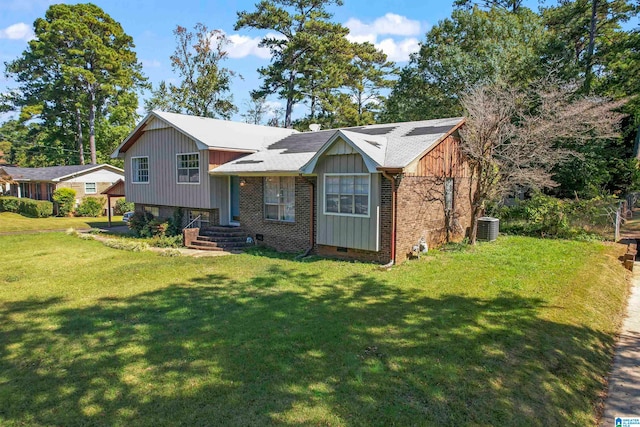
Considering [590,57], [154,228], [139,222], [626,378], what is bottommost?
[626,378]

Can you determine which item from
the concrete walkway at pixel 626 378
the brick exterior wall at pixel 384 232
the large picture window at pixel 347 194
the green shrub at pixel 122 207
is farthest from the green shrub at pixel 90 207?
the concrete walkway at pixel 626 378

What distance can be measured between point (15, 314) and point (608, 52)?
2924 cm

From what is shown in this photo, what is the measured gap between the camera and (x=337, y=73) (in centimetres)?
3166

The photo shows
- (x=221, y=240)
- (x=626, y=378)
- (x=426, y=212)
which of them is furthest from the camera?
(x=221, y=240)

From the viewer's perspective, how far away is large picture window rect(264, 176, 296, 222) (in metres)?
13.6

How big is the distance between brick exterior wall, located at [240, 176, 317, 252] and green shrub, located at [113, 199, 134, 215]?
18.6 m

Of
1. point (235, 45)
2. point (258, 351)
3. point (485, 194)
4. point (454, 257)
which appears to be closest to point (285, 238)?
point (454, 257)

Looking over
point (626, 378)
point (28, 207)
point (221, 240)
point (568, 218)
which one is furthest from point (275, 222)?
point (28, 207)

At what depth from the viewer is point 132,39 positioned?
4256cm

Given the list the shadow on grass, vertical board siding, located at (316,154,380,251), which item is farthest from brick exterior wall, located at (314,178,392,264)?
the shadow on grass

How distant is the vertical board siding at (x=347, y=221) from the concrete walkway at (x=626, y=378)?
227 inches

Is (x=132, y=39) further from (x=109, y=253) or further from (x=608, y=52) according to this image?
(x=608, y=52)

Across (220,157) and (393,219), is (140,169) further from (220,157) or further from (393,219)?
(393,219)

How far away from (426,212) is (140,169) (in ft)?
46.1
